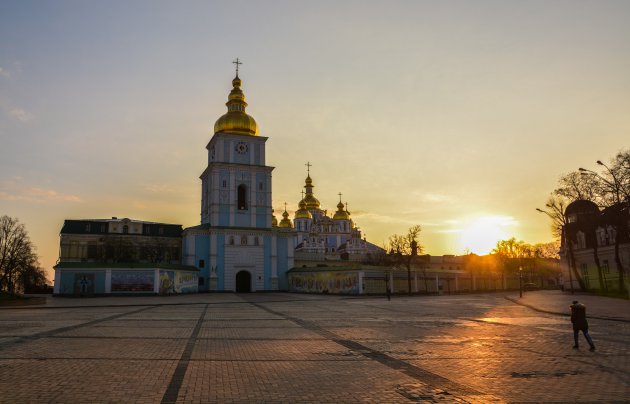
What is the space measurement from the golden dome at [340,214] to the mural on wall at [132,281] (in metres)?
80.0

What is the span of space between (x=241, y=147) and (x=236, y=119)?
3834 mm

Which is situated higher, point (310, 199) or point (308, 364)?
point (310, 199)

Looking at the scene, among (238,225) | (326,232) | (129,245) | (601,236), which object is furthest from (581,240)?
(326,232)

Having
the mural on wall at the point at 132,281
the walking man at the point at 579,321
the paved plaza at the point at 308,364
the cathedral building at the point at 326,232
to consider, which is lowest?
the paved plaza at the point at 308,364

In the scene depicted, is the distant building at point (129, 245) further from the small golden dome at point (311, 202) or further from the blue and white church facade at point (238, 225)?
the small golden dome at point (311, 202)

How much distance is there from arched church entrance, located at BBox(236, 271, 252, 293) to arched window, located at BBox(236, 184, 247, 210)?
26.2 ft

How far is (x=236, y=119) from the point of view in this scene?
2402 inches

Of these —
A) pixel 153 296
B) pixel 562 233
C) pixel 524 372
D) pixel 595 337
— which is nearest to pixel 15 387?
pixel 524 372

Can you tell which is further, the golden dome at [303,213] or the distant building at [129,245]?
the golden dome at [303,213]

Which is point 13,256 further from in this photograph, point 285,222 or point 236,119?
point 285,222

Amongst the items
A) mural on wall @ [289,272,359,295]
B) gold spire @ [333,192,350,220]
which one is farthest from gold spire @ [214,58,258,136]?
gold spire @ [333,192,350,220]

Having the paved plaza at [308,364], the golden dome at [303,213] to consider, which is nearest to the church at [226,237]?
the paved plaza at [308,364]

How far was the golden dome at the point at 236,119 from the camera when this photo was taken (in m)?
60.7

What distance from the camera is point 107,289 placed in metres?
44.1
